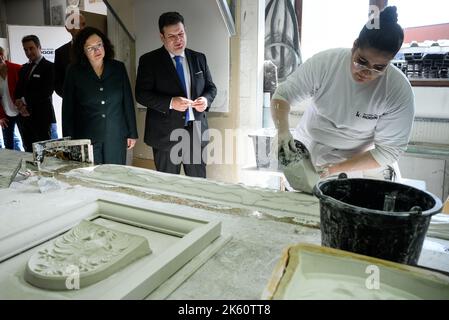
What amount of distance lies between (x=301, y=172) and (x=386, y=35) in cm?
57

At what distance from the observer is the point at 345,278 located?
2.44 ft

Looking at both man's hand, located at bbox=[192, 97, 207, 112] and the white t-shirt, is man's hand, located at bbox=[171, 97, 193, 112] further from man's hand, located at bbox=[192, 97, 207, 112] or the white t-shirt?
the white t-shirt

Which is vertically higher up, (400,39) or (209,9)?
(209,9)

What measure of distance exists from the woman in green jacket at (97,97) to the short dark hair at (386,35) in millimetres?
1697

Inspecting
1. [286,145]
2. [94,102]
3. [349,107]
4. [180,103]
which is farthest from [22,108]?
[349,107]

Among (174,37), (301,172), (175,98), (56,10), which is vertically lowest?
(301,172)

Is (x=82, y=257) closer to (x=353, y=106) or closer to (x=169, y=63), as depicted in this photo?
(x=353, y=106)

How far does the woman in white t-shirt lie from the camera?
145 centimetres

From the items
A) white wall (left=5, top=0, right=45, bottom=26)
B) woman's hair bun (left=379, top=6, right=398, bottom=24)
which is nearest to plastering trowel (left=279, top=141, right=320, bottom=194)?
woman's hair bun (left=379, top=6, right=398, bottom=24)

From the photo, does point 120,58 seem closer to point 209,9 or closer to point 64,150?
point 209,9

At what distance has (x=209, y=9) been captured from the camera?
119 inches
